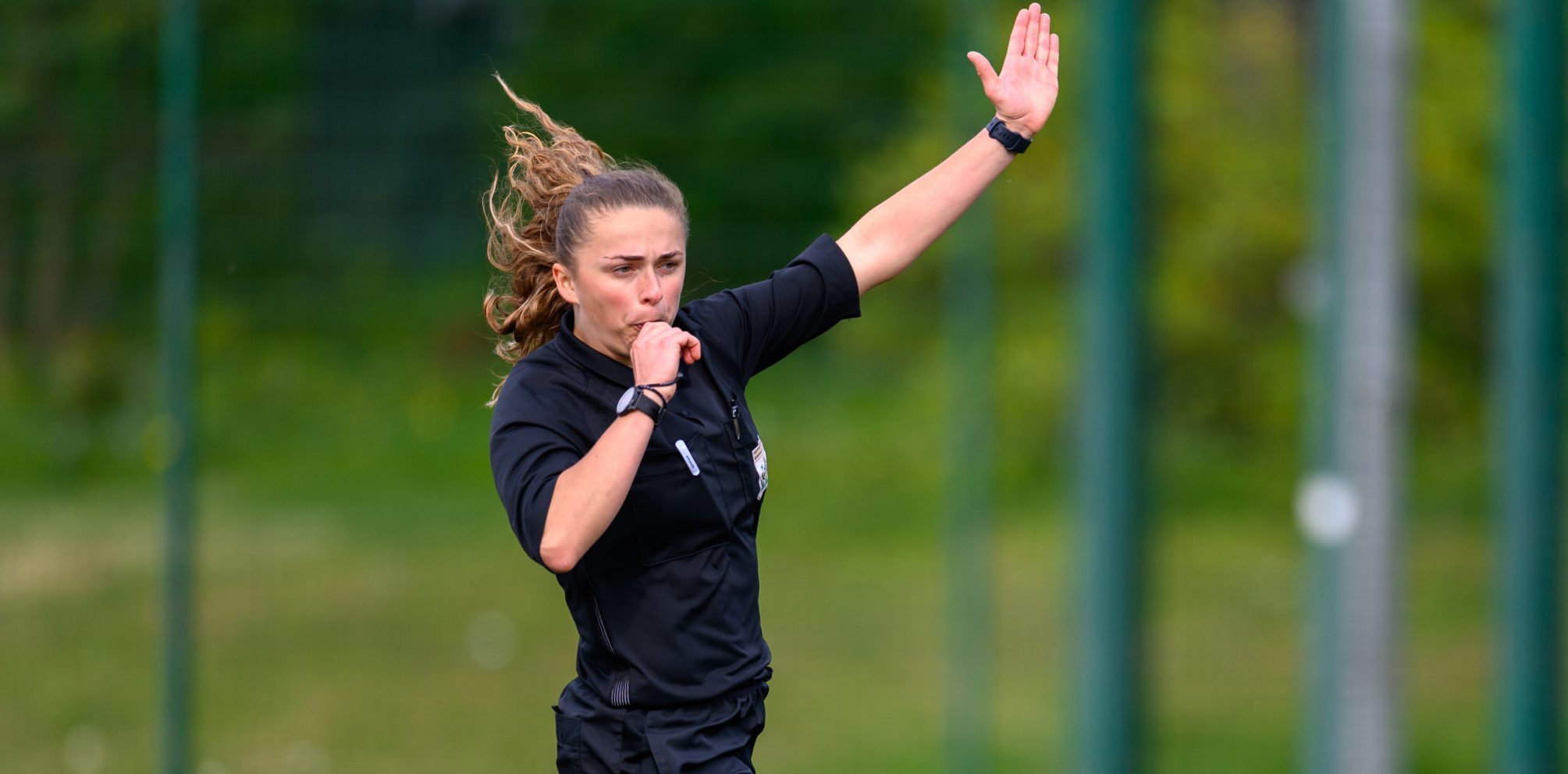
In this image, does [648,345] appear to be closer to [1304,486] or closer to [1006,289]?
[1304,486]

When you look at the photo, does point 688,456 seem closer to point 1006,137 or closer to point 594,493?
point 594,493

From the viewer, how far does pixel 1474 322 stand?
6.93 m

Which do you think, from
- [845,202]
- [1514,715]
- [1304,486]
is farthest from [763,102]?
[1514,715]

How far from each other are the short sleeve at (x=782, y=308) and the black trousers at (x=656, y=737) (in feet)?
1.12

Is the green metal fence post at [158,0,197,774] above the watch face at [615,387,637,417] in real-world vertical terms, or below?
above

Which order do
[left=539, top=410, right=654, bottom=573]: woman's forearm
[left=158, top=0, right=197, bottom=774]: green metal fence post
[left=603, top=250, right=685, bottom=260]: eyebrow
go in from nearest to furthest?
[left=539, top=410, right=654, bottom=573]: woman's forearm
[left=603, top=250, right=685, bottom=260]: eyebrow
[left=158, top=0, right=197, bottom=774]: green metal fence post

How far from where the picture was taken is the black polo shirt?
156 cm

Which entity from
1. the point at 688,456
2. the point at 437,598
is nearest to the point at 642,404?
the point at 688,456

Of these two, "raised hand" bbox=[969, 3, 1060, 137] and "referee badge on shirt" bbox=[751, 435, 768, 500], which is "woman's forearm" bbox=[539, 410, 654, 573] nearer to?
"referee badge on shirt" bbox=[751, 435, 768, 500]

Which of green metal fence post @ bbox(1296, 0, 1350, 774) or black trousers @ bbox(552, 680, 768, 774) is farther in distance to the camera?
green metal fence post @ bbox(1296, 0, 1350, 774)

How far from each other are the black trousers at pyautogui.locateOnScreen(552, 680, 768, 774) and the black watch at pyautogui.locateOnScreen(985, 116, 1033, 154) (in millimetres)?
627

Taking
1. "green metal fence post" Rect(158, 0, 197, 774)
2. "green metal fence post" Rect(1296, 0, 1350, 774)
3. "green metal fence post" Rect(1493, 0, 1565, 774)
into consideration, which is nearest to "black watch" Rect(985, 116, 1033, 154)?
"green metal fence post" Rect(1296, 0, 1350, 774)

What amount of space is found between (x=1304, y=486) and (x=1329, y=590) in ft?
0.86

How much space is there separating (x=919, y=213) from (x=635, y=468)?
509 mm
